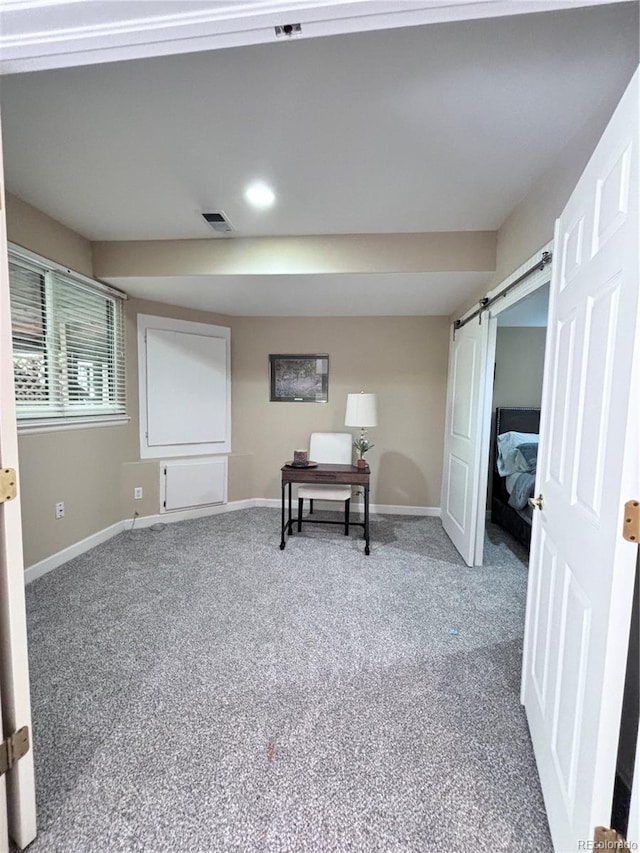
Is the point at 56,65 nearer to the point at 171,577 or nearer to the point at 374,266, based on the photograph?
the point at 374,266

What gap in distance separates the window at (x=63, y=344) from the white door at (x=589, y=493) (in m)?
3.00

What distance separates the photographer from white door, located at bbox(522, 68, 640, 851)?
2.45 feet

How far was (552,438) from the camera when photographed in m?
1.29

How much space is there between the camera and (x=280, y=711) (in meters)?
1.41

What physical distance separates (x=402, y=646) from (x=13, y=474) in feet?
6.05

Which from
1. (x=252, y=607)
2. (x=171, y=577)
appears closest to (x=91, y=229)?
(x=171, y=577)

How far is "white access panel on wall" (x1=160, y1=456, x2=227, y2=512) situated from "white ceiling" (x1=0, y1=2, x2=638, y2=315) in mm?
2198

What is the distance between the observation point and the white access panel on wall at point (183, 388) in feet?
11.2

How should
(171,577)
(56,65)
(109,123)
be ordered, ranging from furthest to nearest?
(171,577), (109,123), (56,65)

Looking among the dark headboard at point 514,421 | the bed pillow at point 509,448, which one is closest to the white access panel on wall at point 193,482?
the bed pillow at point 509,448

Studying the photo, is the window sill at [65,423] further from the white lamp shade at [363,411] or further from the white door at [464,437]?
the white door at [464,437]

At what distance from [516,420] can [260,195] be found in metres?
3.39

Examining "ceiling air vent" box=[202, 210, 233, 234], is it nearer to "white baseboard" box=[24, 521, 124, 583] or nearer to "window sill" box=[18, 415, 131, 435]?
"window sill" box=[18, 415, 131, 435]

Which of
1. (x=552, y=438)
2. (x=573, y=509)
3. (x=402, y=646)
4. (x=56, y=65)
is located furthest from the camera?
(x=402, y=646)
